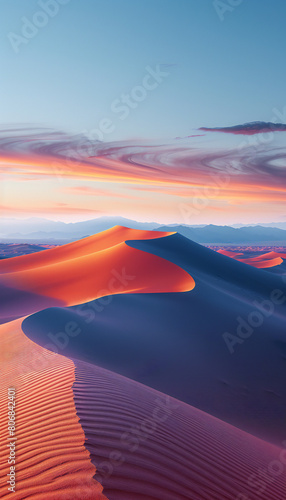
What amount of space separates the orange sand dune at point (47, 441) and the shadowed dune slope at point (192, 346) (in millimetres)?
2844

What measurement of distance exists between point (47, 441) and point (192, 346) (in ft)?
27.9

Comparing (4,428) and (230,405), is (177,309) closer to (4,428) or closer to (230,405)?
(230,405)

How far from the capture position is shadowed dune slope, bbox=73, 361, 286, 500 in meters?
3.11

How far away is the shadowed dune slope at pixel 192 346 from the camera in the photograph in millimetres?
8672

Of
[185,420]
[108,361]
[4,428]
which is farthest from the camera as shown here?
[108,361]

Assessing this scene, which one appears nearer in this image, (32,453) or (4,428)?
(32,453)

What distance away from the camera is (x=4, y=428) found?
4121 millimetres

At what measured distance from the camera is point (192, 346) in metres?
11.5

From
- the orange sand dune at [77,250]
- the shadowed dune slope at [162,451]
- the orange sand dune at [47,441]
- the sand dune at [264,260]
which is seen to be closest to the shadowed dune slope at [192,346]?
the shadowed dune slope at [162,451]

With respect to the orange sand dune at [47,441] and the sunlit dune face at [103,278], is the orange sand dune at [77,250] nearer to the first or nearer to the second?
the sunlit dune face at [103,278]

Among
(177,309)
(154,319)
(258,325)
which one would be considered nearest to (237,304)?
(258,325)

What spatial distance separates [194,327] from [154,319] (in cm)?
154

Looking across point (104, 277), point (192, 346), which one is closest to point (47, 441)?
point (192, 346)

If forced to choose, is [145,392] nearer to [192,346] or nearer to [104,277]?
[192,346]
